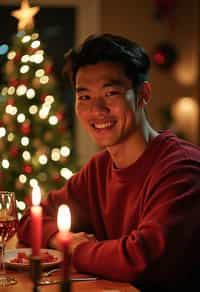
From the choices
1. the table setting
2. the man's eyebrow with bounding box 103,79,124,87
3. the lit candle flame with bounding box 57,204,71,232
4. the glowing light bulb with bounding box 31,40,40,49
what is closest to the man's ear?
the man's eyebrow with bounding box 103,79,124,87

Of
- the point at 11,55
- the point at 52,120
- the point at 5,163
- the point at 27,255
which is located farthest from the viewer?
the point at 52,120

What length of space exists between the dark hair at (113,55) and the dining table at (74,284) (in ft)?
2.15

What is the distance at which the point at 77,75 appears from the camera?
6.33 feet

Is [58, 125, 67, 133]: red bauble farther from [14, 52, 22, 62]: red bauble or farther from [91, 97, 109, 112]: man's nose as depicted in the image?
[91, 97, 109, 112]: man's nose

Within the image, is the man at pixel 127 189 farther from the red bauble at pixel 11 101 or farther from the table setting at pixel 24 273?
the red bauble at pixel 11 101

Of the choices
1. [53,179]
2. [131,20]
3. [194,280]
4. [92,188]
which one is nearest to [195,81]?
[131,20]

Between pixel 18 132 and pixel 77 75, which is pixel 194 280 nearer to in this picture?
pixel 77 75

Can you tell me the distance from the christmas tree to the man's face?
1.41 meters

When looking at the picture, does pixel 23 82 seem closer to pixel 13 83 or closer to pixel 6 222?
pixel 13 83

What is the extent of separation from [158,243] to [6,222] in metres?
0.39

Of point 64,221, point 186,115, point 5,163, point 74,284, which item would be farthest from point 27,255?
point 186,115

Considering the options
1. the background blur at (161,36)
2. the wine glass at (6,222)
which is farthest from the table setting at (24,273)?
the background blur at (161,36)

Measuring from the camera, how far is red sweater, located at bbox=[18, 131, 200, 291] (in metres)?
1.57

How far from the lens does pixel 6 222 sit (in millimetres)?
1507
